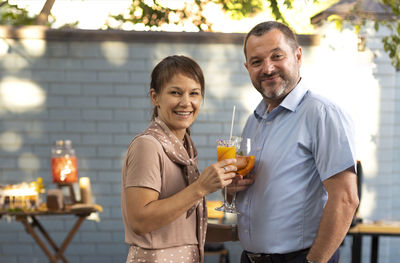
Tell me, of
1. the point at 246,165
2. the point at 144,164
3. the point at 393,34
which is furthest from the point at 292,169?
the point at 393,34

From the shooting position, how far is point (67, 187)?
14.7 ft

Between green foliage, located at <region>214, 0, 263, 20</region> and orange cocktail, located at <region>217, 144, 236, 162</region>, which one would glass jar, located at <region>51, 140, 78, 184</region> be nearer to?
orange cocktail, located at <region>217, 144, 236, 162</region>

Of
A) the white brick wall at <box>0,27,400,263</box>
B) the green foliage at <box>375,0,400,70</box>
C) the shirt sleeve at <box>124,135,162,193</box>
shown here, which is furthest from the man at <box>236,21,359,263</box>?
the green foliage at <box>375,0,400,70</box>

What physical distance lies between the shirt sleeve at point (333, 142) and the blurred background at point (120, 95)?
11.5 ft

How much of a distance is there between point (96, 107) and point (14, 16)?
9.90ft

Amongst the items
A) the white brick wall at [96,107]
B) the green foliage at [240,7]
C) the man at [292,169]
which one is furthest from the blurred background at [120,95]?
the man at [292,169]

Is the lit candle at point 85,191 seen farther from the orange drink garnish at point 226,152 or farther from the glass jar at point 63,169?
the orange drink garnish at point 226,152

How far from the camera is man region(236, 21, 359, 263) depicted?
6.38ft

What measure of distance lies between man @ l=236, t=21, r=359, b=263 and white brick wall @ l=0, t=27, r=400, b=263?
3.22m

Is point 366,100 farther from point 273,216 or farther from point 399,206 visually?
point 273,216

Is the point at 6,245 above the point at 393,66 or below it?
below

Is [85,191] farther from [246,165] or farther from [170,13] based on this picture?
[170,13]

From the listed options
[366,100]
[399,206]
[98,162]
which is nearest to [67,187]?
[98,162]

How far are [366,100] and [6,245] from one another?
3.96 m
